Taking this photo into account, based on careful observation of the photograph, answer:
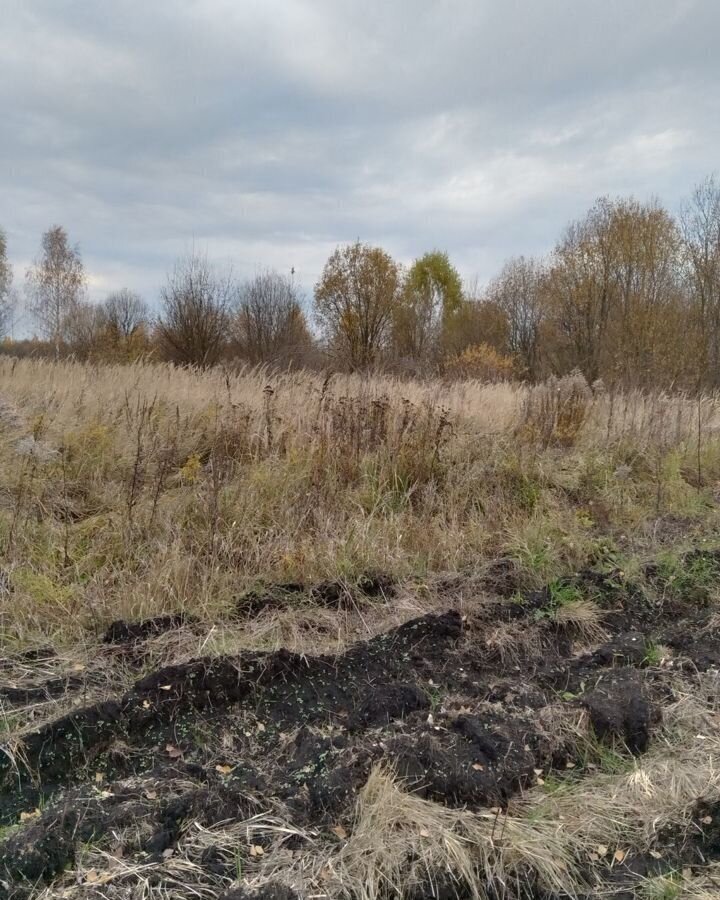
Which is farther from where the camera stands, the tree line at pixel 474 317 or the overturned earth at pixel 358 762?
the tree line at pixel 474 317

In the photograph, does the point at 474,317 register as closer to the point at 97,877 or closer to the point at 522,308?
the point at 522,308

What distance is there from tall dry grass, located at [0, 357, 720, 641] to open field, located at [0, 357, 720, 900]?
0.09ft

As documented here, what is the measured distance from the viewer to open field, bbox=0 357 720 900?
1954 mm

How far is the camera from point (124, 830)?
197 centimetres

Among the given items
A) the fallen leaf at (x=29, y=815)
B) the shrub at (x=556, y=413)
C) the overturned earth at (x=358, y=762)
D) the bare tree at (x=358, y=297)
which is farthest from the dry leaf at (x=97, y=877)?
the bare tree at (x=358, y=297)

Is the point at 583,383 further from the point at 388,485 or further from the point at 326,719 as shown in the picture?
the point at 326,719

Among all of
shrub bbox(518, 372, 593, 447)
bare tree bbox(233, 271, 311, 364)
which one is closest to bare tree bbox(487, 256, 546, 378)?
bare tree bbox(233, 271, 311, 364)

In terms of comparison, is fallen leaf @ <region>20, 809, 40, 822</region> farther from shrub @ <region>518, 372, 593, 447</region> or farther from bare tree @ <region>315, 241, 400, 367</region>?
bare tree @ <region>315, 241, 400, 367</region>

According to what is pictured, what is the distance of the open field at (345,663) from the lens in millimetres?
1954

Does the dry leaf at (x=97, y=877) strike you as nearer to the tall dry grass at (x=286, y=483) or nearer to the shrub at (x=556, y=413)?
the tall dry grass at (x=286, y=483)

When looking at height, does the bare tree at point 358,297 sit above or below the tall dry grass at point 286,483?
above

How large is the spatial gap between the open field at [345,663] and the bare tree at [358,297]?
65.1ft

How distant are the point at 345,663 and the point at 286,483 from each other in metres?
2.07

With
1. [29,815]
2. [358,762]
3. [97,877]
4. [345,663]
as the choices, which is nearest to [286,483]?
[345,663]
